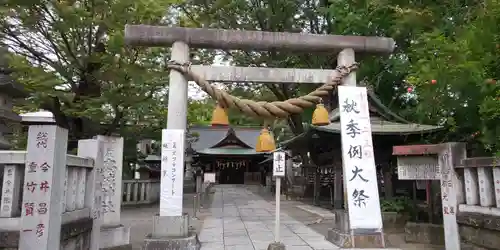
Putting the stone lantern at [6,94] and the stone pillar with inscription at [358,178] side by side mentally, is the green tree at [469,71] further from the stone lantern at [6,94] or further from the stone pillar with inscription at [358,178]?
the stone lantern at [6,94]

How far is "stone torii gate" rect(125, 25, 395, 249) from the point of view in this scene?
6145mm

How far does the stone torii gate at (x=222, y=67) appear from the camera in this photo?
6.14 metres

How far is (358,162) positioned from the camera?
20.2 ft

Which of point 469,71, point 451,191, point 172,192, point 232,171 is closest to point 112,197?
point 172,192

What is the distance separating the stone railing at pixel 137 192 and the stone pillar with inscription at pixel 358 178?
11.7m

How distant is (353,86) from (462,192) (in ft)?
8.84

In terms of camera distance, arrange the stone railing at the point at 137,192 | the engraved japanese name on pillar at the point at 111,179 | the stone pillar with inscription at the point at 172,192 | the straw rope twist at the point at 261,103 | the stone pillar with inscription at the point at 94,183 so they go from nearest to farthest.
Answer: the stone pillar with inscription at the point at 94,183, the straw rope twist at the point at 261,103, the stone pillar with inscription at the point at 172,192, the engraved japanese name on pillar at the point at 111,179, the stone railing at the point at 137,192

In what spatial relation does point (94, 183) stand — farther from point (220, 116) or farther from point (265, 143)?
point (265, 143)

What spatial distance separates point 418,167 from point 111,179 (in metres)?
6.36

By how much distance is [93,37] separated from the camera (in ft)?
33.4

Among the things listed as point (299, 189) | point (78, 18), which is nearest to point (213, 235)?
point (78, 18)

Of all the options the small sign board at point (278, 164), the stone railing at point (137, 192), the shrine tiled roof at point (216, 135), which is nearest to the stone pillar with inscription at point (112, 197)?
the small sign board at point (278, 164)

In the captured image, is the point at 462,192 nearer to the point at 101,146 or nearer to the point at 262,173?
the point at 101,146

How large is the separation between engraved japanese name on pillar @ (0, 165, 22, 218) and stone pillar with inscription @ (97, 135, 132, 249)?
2783 millimetres
